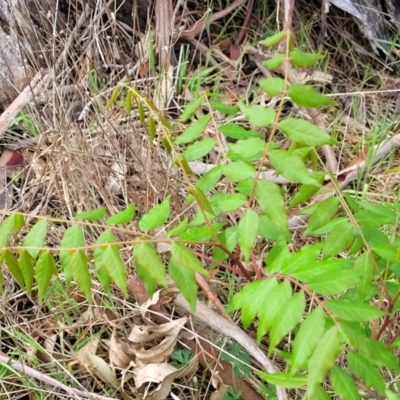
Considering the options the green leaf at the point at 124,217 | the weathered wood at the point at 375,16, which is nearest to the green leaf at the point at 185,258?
the green leaf at the point at 124,217

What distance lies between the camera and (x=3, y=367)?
184cm

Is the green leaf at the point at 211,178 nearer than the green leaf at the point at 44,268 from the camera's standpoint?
No

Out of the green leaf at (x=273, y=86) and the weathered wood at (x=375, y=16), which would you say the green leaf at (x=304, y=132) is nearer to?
the green leaf at (x=273, y=86)

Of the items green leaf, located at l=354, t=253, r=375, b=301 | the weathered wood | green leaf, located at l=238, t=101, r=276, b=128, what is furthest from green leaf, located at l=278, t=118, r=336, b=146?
the weathered wood

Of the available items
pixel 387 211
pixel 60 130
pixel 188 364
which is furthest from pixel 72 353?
pixel 387 211

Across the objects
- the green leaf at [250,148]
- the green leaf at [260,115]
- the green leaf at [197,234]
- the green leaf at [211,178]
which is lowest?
the green leaf at [197,234]

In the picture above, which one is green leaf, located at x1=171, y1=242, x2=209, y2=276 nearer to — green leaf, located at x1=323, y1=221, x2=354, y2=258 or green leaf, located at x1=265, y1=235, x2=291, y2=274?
green leaf, located at x1=265, y1=235, x2=291, y2=274

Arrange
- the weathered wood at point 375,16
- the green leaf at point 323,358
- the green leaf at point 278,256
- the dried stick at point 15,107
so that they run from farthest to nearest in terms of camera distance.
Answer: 1. the weathered wood at point 375,16
2. the dried stick at point 15,107
3. the green leaf at point 278,256
4. the green leaf at point 323,358

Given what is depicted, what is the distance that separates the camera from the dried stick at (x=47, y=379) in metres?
1.68

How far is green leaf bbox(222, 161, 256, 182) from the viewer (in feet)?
3.87

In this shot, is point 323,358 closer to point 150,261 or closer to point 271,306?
point 271,306

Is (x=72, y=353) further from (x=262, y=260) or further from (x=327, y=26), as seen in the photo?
(x=327, y=26)

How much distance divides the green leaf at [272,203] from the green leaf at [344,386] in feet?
0.89

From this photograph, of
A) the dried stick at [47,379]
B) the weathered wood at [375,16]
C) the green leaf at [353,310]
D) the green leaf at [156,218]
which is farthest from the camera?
the weathered wood at [375,16]
